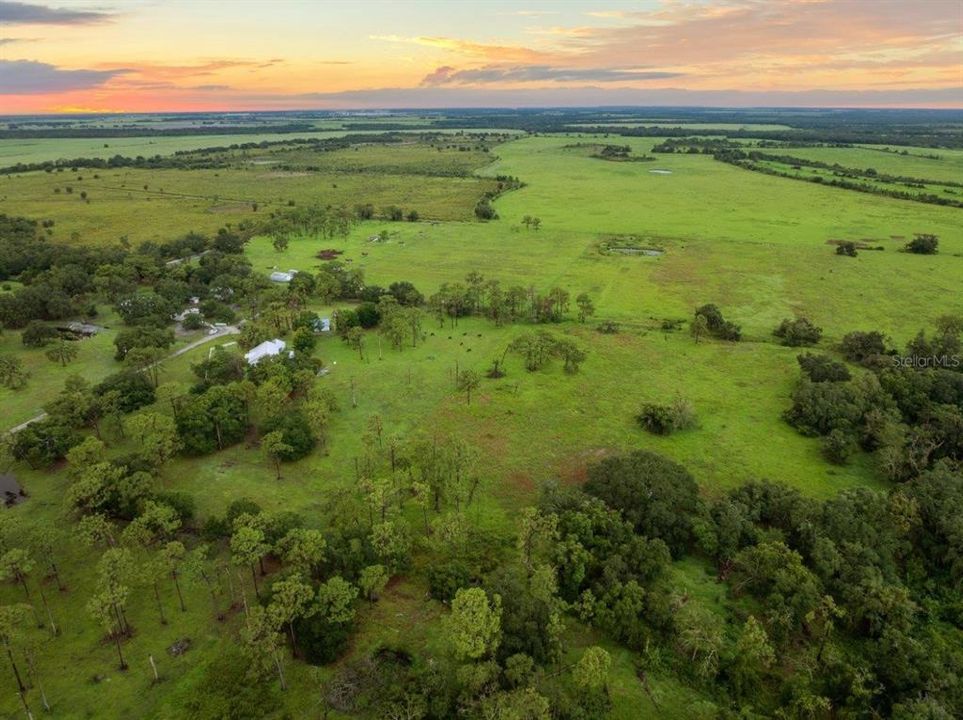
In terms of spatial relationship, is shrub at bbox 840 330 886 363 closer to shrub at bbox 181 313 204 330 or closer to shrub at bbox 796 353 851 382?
shrub at bbox 796 353 851 382

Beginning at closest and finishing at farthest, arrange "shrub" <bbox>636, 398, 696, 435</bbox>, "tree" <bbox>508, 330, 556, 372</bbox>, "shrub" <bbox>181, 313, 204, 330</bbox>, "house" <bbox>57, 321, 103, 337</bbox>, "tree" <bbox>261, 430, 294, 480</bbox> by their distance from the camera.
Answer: "tree" <bbox>261, 430, 294, 480</bbox> → "shrub" <bbox>636, 398, 696, 435</bbox> → "tree" <bbox>508, 330, 556, 372</bbox> → "house" <bbox>57, 321, 103, 337</bbox> → "shrub" <bbox>181, 313, 204, 330</bbox>

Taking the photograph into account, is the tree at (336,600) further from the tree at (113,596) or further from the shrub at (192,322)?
the shrub at (192,322)

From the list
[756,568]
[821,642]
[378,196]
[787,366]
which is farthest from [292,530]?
[378,196]

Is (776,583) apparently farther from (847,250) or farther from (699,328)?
(847,250)

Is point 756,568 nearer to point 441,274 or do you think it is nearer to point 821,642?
point 821,642

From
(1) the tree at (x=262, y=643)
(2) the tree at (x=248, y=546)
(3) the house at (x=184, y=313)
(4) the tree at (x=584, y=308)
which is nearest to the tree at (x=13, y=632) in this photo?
(2) the tree at (x=248, y=546)

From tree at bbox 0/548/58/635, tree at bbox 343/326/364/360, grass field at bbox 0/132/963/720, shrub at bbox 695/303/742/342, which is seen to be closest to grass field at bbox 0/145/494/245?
grass field at bbox 0/132/963/720
